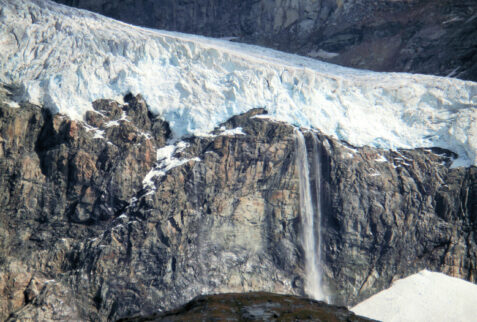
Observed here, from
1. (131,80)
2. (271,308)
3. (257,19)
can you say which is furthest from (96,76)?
(257,19)

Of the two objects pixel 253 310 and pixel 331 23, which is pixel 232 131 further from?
pixel 331 23

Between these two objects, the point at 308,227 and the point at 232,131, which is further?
the point at 232,131

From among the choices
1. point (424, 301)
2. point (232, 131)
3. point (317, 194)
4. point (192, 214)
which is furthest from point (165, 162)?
point (424, 301)

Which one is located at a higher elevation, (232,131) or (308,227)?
(232,131)

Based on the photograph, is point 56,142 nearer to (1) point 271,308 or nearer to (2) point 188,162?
(2) point 188,162

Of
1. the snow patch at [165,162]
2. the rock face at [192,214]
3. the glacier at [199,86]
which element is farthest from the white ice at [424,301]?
the snow patch at [165,162]

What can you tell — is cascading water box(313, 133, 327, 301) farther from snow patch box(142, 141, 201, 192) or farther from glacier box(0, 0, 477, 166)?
snow patch box(142, 141, 201, 192)

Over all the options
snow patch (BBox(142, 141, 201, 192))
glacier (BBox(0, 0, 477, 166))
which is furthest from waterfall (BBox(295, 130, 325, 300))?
snow patch (BBox(142, 141, 201, 192))
